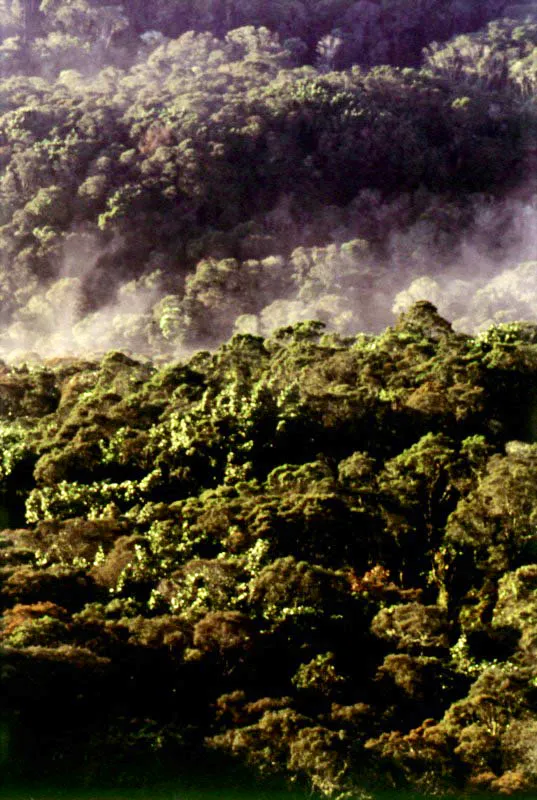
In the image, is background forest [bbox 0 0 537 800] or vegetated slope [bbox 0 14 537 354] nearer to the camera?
background forest [bbox 0 0 537 800]

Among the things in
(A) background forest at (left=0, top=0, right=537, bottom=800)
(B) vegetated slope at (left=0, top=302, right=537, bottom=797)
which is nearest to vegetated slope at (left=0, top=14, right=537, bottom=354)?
(A) background forest at (left=0, top=0, right=537, bottom=800)

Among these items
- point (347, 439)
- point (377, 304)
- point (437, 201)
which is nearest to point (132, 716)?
point (347, 439)

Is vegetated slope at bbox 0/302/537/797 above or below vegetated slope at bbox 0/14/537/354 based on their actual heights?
below

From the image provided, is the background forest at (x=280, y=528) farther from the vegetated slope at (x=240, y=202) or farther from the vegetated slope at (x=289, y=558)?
the vegetated slope at (x=240, y=202)

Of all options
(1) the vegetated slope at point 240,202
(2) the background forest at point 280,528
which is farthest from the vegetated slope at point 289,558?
(1) the vegetated slope at point 240,202

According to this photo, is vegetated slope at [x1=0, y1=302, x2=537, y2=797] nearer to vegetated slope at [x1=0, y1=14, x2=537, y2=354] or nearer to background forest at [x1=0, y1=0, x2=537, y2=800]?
background forest at [x1=0, y1=0, x2=537, y2=800]
